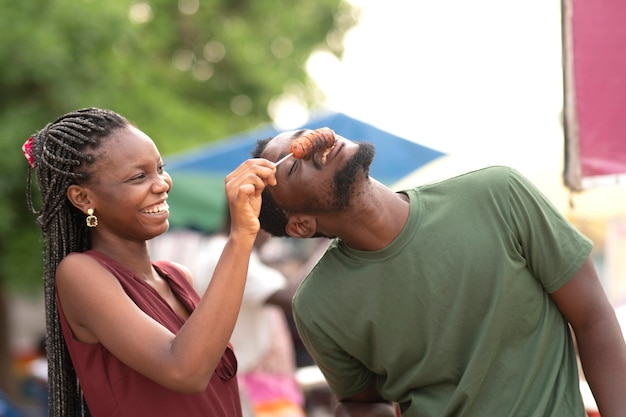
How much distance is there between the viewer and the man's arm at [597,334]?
2697 mm

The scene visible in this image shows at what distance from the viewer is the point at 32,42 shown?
1021 cm

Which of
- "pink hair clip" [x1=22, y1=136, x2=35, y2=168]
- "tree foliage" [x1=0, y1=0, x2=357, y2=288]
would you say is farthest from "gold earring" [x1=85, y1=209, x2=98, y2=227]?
"tree foliage" [x1=0, y1=0, x2=357, y2=288]

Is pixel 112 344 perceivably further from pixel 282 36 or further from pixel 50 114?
pixel 282 36

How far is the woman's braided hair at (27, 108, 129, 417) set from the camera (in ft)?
9.59

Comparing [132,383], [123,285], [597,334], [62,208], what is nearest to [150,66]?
[62,208]

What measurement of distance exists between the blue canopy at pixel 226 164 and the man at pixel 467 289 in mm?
3691

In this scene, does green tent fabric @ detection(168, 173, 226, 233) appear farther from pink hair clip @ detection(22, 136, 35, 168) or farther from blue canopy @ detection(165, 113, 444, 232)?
pink hair clip @ detection(22, 136, 35, 168)

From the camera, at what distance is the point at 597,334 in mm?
2727

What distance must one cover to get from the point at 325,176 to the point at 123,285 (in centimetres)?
70

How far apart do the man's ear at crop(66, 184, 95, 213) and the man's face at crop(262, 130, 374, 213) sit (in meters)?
0.62

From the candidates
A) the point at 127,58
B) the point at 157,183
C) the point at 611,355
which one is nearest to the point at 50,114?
the point at 127,58

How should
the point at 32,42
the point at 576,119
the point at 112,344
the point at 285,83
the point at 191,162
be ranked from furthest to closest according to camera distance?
the point at 285,83, the point at 32,42, the point at 191,162, the point at 576,119, the point at 112,344

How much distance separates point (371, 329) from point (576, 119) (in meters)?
1.24

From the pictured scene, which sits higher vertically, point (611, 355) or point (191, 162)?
point (611, 355)
